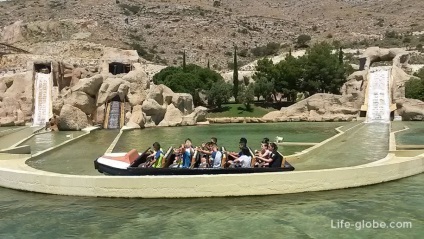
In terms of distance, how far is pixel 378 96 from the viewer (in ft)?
145

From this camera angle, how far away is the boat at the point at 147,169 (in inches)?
515

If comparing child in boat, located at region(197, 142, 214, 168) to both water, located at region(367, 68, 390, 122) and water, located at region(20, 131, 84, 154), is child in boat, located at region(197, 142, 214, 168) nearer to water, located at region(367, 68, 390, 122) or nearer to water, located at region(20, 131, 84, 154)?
water, located at region(20, 131, 84, 154)

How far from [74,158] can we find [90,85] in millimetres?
18936

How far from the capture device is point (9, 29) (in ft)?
313

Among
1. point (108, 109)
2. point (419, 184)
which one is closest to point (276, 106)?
point (108, 109)

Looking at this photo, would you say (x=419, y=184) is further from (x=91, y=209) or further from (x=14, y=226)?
(x=14, y=226)

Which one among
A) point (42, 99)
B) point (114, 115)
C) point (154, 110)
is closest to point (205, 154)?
point (114, 115)

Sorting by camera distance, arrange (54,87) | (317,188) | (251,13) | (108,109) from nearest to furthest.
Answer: (317,188), (108,109), (54,87), (251,13)

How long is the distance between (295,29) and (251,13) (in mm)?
21514

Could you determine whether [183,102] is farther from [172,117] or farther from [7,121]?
[7,121]

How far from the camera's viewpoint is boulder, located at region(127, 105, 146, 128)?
36.4 m

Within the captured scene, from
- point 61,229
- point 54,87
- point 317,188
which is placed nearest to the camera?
point 61,229

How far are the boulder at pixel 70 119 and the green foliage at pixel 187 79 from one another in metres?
17.8

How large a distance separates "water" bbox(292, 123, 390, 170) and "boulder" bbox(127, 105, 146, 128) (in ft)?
54.4
